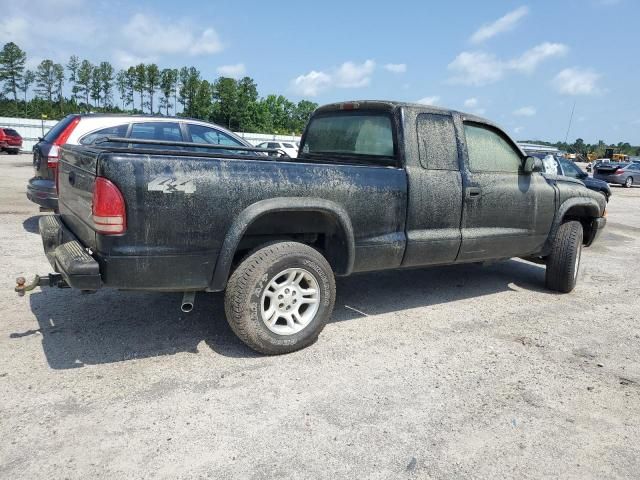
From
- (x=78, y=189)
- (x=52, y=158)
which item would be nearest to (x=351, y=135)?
(x=78, y=189)

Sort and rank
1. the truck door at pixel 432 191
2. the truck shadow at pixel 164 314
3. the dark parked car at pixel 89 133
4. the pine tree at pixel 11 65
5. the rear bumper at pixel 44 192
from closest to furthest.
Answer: the truck shadow at pixel 164 314 → the truck door at pixel 432 191 → the rear bumper at pixel 44 192 → the dark parked car at pixel 89 133 → the pine tree at pixel 11 65

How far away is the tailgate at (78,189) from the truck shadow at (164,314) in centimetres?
82

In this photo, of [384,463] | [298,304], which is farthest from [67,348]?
[384,463]

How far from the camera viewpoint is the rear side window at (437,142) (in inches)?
180

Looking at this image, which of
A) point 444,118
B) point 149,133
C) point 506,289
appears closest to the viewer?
point 444,118

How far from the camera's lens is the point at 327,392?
3.29 meters

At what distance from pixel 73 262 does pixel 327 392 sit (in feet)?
5.91

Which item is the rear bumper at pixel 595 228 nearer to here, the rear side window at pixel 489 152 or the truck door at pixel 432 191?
the rear side window at pixel 489 152

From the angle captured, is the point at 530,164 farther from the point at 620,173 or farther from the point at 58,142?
the point at 620,173

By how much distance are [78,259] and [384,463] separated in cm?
220

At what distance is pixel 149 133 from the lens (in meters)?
7.15

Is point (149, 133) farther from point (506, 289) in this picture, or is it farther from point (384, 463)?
point (384, 463)

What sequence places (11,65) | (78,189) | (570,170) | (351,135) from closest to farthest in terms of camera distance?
(78,189) → (351,135) → (570,170) → (11,65)

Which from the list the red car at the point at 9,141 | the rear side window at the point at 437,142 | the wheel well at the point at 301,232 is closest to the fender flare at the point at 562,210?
the rear side window at the point at 437,142
